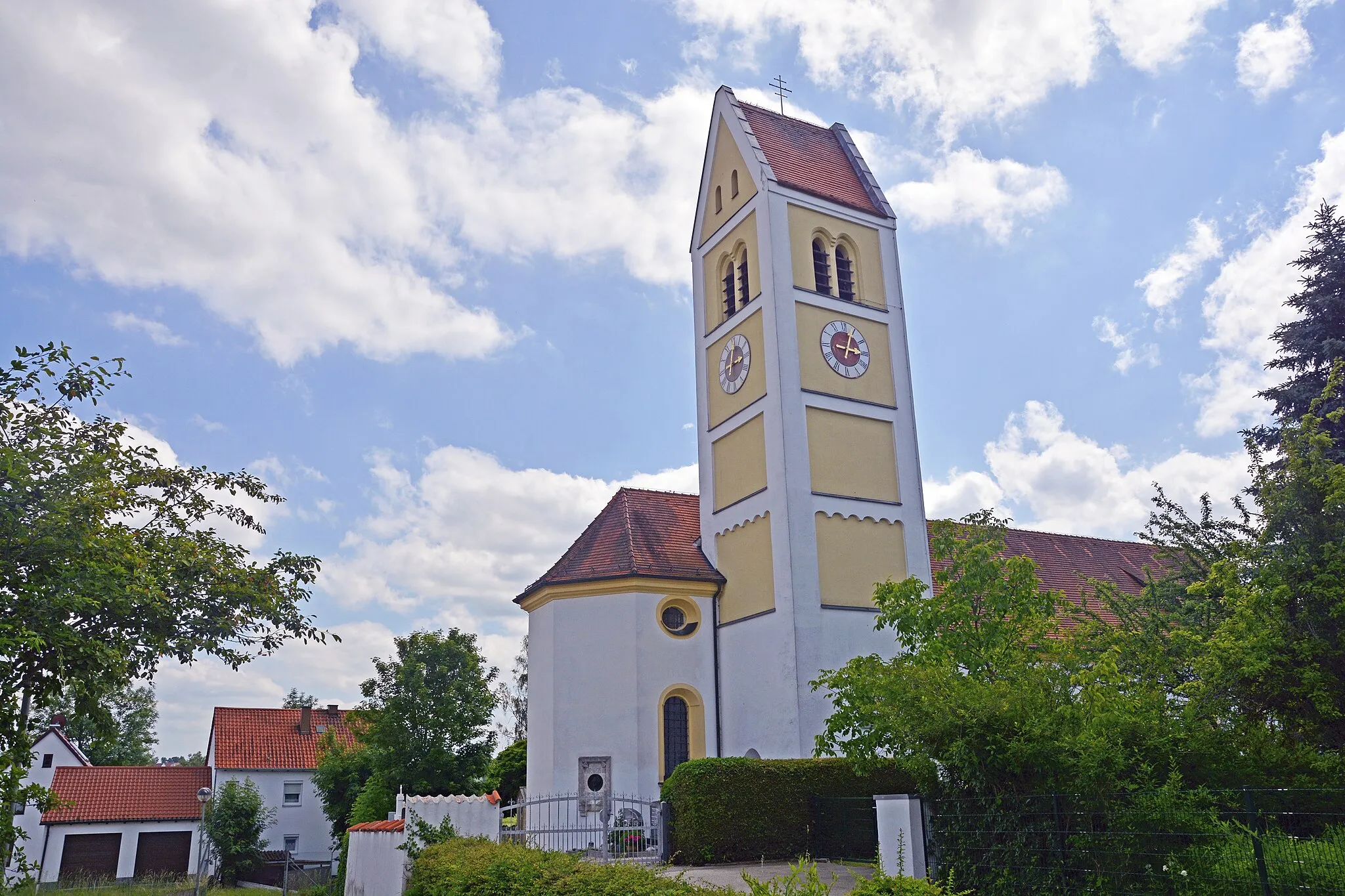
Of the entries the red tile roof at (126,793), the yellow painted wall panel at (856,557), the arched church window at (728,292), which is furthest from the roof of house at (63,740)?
the yellow painted wall panel at (856,557)

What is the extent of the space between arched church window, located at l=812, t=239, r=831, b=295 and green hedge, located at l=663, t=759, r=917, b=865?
12.9 metres

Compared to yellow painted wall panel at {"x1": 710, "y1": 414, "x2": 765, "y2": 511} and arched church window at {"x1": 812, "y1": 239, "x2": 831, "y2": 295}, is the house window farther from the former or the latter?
arched church window at {"x1": 812, "y1": 239, "x2": 831, "y2": 295}

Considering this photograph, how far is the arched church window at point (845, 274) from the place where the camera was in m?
27.6

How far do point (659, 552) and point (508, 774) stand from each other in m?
9.54

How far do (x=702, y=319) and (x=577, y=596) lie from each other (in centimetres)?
927

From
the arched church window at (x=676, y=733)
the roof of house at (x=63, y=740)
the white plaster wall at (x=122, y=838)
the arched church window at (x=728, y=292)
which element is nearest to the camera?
the arched church window at (x=676, y=733)

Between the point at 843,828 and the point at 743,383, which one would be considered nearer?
the point at 843,828

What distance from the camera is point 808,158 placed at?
97.5 feet

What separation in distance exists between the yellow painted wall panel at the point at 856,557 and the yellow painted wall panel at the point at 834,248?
642cm

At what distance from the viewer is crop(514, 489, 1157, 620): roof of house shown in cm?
2491

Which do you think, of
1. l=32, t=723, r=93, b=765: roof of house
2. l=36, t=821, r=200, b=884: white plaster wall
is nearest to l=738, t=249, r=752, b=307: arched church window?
l=36, t=821, r=200, b=884: white plaster wall

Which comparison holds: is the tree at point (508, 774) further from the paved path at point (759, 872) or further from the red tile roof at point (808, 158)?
the red tile roof at point (808, 158)

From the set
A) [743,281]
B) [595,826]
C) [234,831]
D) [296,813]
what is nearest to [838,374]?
[743,281]

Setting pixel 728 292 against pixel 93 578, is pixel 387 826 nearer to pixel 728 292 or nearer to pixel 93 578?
pixel 93 578
